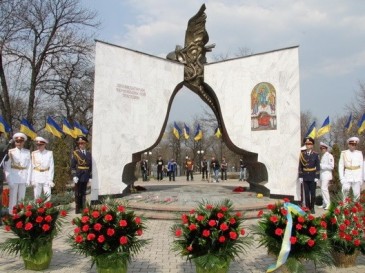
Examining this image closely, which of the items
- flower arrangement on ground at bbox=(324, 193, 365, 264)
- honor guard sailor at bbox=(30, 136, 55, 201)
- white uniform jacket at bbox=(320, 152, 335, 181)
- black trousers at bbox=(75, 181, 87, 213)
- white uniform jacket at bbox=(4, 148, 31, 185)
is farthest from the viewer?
white uniform jacket at bbox=(320, 152, 335, 181)

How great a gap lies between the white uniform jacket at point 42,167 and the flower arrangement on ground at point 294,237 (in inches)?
222

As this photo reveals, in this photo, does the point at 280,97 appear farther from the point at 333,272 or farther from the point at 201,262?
the point at 201,262

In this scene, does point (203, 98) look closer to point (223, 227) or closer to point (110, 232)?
point (223, 227)

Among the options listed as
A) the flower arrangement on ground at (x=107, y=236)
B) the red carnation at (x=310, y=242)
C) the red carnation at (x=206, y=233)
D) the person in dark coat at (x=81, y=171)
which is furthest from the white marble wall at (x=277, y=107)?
the flower arrangement on ground at (x=107, y=236)

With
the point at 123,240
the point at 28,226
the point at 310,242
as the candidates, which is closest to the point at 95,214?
the point at 123,240

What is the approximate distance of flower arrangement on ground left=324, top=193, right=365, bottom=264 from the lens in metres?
4.79

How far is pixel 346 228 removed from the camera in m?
4.84

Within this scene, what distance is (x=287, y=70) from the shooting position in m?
10.8

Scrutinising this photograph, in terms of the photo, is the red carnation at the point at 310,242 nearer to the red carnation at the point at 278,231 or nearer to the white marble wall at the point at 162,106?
the red carnation at the point at 278,231

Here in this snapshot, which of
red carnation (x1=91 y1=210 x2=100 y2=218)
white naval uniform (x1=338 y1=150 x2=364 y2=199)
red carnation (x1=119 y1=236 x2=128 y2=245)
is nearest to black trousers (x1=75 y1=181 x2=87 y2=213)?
red carnation (x1=91 y1=210 x2=100 y2=218)

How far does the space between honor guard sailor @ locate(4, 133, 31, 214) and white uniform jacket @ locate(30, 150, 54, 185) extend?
0.57ft

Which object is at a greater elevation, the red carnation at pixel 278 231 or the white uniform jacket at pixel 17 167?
the white uniform jacket at pixel 17 167

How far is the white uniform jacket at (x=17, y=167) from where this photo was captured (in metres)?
8.08

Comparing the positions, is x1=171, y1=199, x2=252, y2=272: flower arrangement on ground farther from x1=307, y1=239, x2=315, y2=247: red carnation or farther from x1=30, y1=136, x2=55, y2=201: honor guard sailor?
x1=30, y1=136, x2=55, y2=201: honor guard sailor
